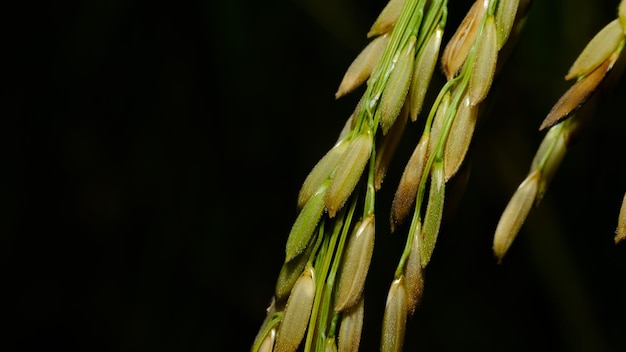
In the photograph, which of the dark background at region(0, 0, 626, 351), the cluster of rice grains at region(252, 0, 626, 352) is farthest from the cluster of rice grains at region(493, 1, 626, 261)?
the dark background at region(0, 0, 626, 351)

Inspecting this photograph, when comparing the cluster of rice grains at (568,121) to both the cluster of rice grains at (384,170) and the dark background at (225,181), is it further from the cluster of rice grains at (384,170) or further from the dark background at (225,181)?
the dark background at (225,181)

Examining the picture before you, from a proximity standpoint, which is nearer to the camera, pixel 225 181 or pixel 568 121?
pixel 568 121

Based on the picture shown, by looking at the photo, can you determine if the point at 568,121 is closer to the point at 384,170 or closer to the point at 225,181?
the point at 384,170

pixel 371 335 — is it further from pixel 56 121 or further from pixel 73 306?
pixel 56 121

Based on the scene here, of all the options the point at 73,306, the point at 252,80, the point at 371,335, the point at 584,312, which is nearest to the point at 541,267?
the point at 584,312

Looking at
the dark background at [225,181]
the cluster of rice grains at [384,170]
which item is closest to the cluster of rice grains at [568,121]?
the cluster of rice grains at [384,170]

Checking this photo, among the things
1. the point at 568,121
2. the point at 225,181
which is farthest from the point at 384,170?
the point at 225,181
